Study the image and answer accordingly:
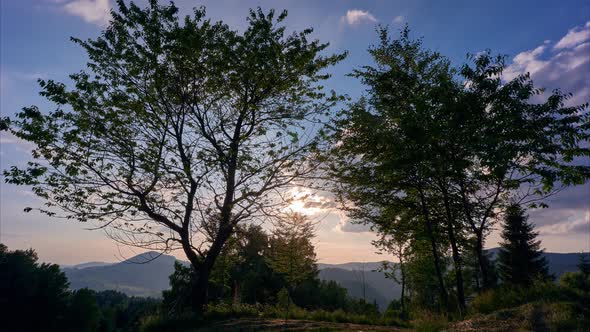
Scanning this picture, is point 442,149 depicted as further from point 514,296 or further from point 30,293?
point 30,293

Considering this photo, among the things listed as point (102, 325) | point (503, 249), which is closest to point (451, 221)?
point (503, 249)

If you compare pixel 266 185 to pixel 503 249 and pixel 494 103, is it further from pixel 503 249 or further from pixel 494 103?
pixel 503 249

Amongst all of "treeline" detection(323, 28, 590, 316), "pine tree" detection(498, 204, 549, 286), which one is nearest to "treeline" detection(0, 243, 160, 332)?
"treeline" detection(323, 28, 590, 316)

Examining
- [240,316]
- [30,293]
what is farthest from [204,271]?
[30,293]

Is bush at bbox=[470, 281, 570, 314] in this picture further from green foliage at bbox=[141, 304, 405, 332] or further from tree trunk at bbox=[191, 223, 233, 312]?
tree trunk at bbox=[191, 223, 233, 312]

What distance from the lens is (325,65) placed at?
45.0ft

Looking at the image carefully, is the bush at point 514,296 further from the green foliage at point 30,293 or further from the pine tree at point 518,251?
the green foliage at point 30,293

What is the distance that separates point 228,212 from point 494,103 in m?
11.3

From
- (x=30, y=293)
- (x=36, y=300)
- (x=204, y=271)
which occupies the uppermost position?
(x=204, y=271)

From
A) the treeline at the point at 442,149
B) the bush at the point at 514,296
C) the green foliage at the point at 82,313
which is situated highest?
the treeline at the point at 442,149

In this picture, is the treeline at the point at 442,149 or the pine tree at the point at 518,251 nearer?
the treeline at the point at 442,149

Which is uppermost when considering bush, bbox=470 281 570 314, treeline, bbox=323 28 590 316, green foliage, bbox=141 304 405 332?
treeline, bbox=323 28 590 316

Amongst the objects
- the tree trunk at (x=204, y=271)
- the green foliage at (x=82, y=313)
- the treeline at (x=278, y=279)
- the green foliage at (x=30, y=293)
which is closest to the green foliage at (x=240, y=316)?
the tree trunk at (x=204, y=271)

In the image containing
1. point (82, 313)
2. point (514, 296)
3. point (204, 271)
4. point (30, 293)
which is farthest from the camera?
point (82, 313)
